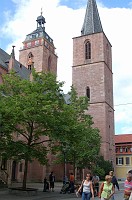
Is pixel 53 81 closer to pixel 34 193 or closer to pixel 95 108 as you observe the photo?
pixel 34 193

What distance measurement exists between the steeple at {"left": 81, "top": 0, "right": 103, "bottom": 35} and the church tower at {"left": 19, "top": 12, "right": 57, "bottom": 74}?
10.3 m

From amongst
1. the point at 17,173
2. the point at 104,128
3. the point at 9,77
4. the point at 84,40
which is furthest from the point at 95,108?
the point at 9,77

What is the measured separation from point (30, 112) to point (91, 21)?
43818 millimetres

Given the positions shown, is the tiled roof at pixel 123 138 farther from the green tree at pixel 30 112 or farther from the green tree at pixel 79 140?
the green tree at pixel 30 112

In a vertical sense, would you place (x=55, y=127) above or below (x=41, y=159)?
A: above

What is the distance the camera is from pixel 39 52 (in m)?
63.2

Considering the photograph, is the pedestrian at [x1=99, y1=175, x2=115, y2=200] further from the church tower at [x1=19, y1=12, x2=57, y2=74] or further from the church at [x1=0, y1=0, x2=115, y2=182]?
the church tower at [x1=19, y1=12, x2=57, y2=74]

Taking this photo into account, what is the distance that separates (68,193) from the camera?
72.9ft

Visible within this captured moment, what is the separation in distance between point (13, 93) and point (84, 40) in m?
38.3

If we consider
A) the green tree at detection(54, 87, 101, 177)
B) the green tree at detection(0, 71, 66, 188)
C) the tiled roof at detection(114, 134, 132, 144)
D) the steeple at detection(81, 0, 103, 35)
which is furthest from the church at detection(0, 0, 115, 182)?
the green tree at detection(0, 71, 66, 188)

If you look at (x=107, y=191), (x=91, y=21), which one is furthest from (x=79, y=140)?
(x=91, y=21)

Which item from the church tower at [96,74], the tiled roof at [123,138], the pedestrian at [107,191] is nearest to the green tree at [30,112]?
the pedestrian at [107,191]

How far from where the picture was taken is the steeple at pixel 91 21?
57466 mm

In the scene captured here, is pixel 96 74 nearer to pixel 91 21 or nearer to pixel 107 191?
pixel 91 21
